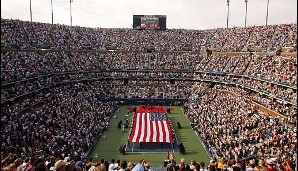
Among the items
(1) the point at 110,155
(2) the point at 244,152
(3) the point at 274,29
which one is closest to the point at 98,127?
(1) the point at 110,155

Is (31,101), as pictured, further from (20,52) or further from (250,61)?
(250,61)

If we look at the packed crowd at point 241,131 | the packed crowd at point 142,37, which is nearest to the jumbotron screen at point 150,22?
the packed crowd at point 142,37

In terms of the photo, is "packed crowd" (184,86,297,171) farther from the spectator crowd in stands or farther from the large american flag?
the large american flag

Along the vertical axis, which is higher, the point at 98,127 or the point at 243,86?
the point at 243,86

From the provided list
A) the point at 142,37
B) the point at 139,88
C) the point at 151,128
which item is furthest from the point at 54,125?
the point at 142,37

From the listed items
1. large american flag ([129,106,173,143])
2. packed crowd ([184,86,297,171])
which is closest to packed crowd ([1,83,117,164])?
large american flag ([129,106,173,143])

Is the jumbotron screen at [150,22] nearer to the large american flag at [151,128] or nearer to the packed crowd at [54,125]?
the packed crowd at [54,125]
